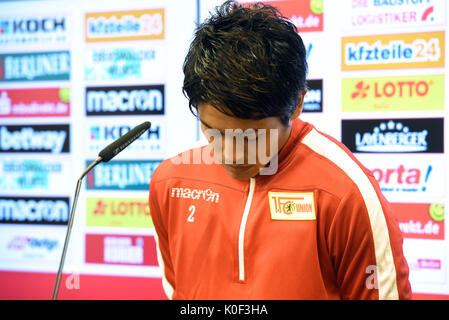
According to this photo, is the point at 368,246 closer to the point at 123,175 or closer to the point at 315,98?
the point at 315,98

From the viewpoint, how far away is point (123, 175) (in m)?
1.83

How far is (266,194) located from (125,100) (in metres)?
1.12

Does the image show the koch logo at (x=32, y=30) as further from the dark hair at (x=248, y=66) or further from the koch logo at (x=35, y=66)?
the dark hair at (x=248, y=66)

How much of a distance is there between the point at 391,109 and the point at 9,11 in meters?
1.65

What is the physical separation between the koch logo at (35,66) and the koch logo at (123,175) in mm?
433

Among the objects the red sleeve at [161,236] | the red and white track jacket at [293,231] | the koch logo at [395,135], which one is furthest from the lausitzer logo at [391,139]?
the red sleeve at [161,236]

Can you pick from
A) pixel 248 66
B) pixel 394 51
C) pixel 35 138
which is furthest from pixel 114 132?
pixel 248 66

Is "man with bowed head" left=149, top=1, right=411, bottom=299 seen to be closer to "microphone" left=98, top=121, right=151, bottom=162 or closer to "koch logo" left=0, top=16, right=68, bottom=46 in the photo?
"microphone" left=98, top=121, right=151, bottom=162

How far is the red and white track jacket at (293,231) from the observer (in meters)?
0.79

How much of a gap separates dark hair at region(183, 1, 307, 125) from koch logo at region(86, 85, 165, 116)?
1049mm

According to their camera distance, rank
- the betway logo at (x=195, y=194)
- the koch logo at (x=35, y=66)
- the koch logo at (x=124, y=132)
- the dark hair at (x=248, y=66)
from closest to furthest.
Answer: the dark hair at (x=248, y=66) < the betway logo at (x=195, y=194) < the koch logo at (x=124, y=132) < the koch logo at (x=35, y=66)

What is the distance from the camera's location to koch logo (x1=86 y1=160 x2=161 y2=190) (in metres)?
1.81

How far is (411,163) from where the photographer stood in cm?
153

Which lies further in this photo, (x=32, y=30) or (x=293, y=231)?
(x=32, y=30)
